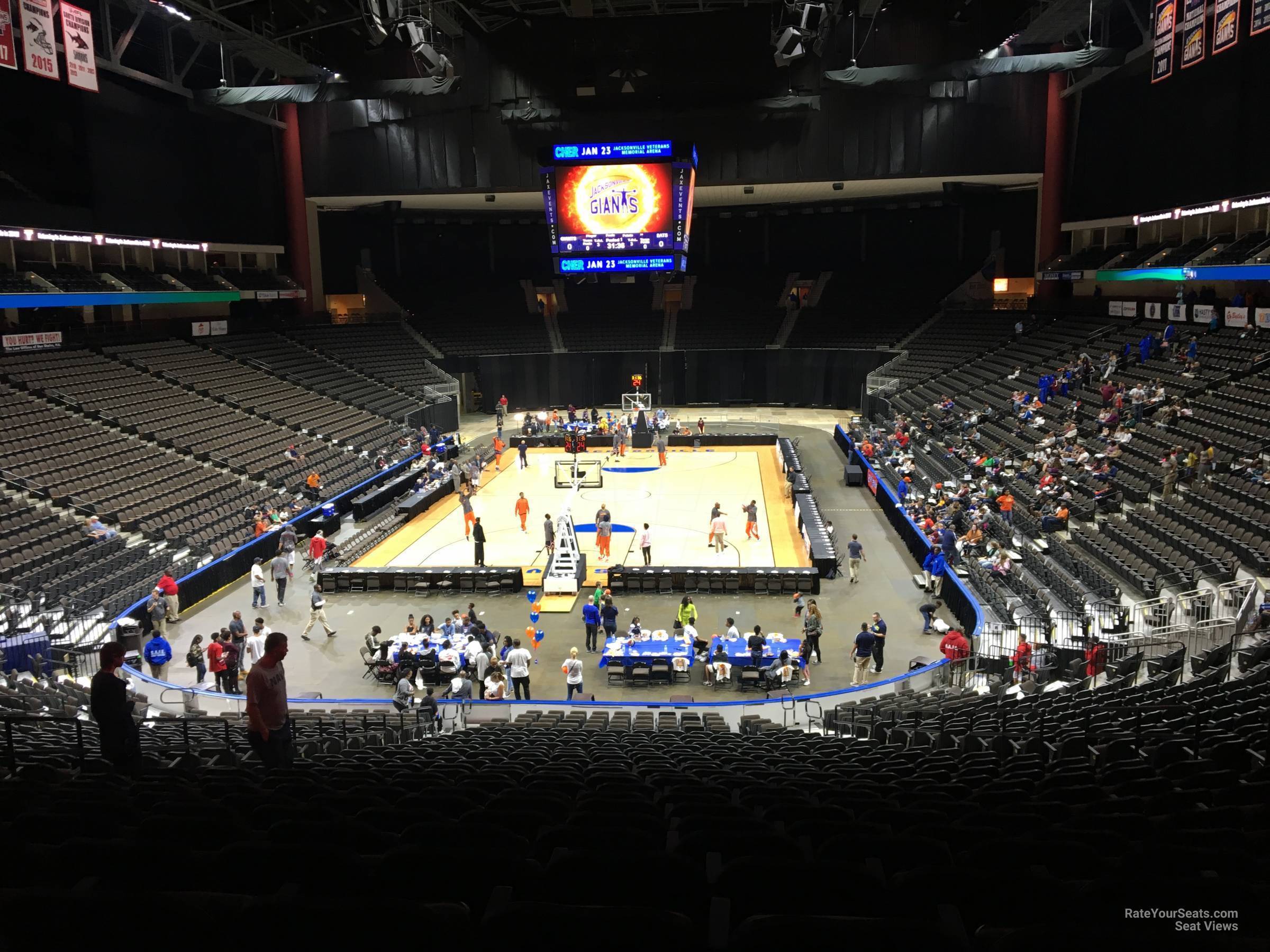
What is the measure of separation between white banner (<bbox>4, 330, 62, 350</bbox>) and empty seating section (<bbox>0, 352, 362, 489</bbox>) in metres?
0.44

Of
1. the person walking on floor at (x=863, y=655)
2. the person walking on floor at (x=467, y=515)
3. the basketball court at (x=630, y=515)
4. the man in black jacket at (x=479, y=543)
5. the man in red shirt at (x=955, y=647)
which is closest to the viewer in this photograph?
the man in red shirt at (x=955, y=647)

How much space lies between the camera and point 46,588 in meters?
19.2

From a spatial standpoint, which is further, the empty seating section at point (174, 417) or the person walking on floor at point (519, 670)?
the empty seating section at point (174, 417)

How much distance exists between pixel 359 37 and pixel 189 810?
4491cm

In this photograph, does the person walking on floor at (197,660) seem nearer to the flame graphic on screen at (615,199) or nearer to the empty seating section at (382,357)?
the flame graphic on screen at (615,199)

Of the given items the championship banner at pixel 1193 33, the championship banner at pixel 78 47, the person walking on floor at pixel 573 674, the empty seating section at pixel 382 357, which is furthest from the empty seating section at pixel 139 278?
the championship banner at pixel 1193 33

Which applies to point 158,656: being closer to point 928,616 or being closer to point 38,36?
point 928,616

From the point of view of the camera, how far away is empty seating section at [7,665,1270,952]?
2584 millimetres

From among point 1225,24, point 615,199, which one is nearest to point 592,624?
point 1225,24

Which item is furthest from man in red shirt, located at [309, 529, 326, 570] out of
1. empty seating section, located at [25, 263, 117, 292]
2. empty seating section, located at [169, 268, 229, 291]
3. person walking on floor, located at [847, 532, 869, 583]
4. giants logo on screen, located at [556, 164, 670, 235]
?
empty seating section, located at [169, 268, 229, 291]

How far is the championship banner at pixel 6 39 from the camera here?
24.7 meters

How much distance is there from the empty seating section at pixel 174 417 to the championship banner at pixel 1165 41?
27.8 metres

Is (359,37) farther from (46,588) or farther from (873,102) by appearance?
(46,588)

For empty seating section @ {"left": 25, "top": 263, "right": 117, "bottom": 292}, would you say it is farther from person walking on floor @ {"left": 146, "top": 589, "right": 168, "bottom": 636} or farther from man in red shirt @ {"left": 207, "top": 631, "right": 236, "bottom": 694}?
man in red shirt @ {"left": 207, "top": 631, "right": 236, "bottom": 694}
